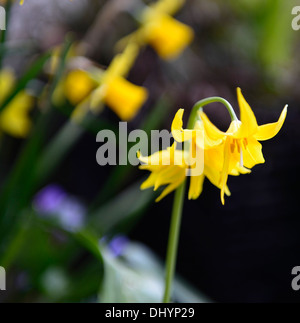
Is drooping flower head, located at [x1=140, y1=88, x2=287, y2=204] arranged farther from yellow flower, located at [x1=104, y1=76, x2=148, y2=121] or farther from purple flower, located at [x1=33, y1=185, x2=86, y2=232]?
purple flower, located at [x1=33, y1=185, x2=86, y2=232]

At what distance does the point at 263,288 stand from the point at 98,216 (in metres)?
0.60

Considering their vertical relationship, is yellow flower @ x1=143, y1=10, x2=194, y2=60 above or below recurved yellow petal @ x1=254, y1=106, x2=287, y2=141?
above

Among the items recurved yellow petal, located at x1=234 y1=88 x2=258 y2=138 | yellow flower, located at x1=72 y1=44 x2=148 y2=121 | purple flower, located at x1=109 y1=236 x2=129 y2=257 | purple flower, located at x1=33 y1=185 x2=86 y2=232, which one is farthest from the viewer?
purple flower, located at x1=33 y1=185 x2=86 y2=232

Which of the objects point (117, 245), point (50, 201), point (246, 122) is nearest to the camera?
point (246, 122)

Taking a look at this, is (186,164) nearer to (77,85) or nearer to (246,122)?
Answer: (246,122)

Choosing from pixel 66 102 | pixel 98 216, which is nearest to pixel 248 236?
pixel 98 216

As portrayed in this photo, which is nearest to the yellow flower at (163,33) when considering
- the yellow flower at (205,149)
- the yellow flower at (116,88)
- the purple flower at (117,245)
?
the yellow flower at (116,88)

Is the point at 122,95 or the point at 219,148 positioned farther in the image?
the point at 122,95

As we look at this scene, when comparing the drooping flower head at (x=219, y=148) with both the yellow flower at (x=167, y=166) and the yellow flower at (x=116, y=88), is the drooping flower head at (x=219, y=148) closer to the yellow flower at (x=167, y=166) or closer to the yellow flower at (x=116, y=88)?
the yellow flower at (x=167, y=166)

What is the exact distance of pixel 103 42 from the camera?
1.61m

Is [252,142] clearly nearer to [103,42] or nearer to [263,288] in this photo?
[263,288]

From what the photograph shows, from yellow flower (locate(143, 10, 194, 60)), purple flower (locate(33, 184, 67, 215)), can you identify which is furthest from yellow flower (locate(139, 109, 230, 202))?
purple flower (locate(33, 184, 67, 215))

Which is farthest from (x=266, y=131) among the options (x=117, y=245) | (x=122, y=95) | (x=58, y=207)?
(x=58, y=207)

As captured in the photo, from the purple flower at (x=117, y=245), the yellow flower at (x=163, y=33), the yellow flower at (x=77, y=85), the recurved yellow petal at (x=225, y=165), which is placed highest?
the yellow flower at (x=163, y=33)
